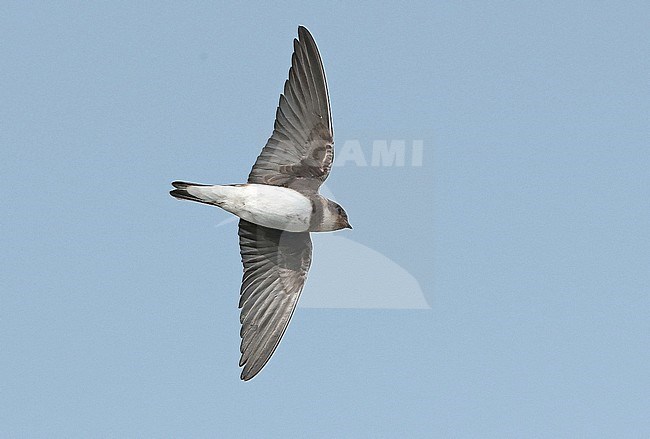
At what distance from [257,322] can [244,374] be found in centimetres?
33

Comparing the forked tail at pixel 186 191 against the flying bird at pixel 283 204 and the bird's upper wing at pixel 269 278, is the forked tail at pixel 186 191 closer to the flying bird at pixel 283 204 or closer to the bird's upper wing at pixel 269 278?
the flying bird at pixel 283 204

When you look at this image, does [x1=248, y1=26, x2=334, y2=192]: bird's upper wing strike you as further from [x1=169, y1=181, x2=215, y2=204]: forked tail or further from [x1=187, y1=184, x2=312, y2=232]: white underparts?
[x1=169, y1=181, x2=215, y2=204]: forked tail

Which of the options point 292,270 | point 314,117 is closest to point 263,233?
point 292,270

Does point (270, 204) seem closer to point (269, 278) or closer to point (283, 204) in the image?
point (283, 204)

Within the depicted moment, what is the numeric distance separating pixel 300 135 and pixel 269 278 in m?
0.89

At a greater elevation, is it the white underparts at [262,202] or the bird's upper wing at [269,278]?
the white underparts at [262,202]

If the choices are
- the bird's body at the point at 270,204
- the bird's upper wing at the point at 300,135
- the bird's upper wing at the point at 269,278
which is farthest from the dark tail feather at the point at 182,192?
the bird's upper wing at the point at 269,278

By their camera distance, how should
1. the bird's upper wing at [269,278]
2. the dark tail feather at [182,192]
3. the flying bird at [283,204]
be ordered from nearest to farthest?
the dark tail feather at [182,192]
the flying bird at [283,204]
the bird's upper wing at [269,278]

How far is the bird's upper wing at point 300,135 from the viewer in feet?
22.7

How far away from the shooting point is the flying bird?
6.84m

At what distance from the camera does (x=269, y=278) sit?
7371 millimetres

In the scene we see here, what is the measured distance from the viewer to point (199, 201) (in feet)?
22.0

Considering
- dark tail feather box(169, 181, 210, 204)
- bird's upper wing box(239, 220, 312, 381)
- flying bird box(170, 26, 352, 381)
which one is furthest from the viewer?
bird's upper wing box(239, 220, 312, 381)

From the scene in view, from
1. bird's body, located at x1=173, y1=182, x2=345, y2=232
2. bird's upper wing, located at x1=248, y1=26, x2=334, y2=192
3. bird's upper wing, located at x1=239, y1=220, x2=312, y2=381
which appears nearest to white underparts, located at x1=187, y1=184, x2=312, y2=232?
bird's body, located at x1=173, y1=182, x2=345, y2=232
